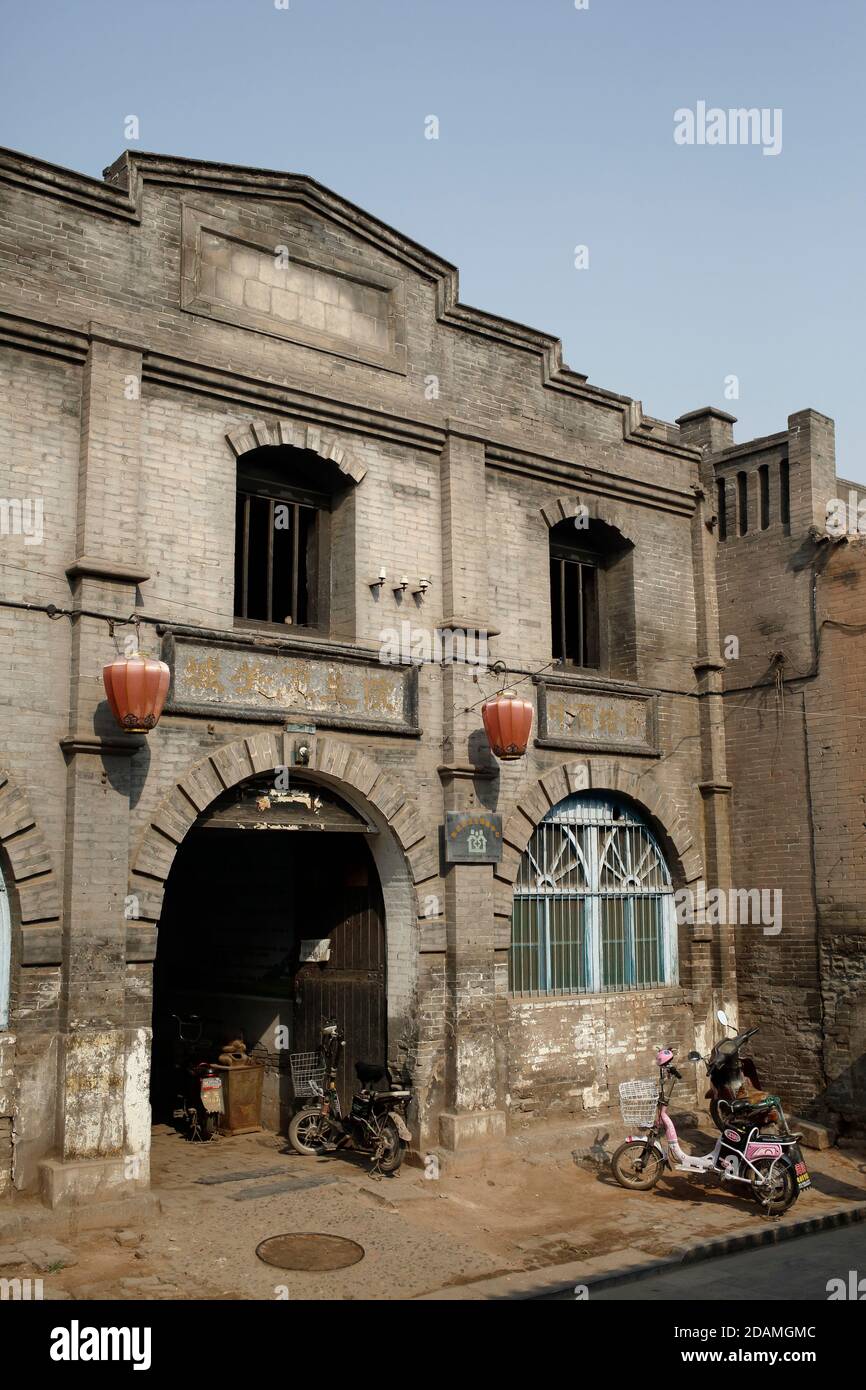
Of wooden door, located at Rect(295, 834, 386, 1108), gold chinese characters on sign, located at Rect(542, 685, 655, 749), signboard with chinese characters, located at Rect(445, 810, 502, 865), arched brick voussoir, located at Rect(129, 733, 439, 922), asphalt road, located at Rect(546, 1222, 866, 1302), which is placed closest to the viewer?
asphalt road, located at Rect(546, 1222, 866, 1302)

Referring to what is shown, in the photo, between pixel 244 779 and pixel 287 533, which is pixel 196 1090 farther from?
pixel 287 533

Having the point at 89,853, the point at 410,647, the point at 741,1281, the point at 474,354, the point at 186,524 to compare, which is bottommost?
the point at 741,1281

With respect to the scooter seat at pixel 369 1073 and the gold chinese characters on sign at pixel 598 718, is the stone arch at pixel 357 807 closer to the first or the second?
the scooter seat at pixel 369 1073

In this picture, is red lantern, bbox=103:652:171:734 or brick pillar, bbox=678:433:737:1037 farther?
brick pillar, bbox=678:433:737:1037

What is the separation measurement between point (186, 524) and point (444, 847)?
450 cm

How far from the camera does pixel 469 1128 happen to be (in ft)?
42.2

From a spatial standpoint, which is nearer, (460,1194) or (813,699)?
(460,1194)

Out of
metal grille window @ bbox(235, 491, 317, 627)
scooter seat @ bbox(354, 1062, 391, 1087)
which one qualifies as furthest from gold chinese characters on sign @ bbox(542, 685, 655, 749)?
scooter seat @ bbox(354, 1062, 391, 1087)

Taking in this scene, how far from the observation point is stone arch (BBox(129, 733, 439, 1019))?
11.3 metres

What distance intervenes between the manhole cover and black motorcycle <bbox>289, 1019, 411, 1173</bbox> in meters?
1.92

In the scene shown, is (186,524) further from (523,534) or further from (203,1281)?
(203,1281)

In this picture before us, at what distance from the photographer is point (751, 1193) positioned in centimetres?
1212

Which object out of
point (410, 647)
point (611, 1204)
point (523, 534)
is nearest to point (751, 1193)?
point (611, 1204)

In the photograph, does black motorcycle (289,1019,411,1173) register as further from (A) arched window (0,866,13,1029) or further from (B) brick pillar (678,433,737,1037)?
(B) brick pillar (678,433,737,1037)
